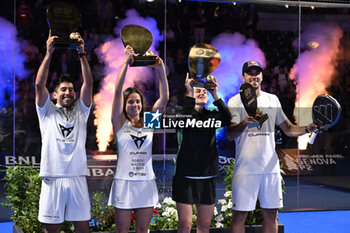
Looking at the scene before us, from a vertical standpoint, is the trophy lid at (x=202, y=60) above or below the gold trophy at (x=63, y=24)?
below

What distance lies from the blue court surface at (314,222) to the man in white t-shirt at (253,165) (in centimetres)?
161

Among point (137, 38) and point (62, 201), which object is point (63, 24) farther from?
point (62, 201)

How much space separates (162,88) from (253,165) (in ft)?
3.72

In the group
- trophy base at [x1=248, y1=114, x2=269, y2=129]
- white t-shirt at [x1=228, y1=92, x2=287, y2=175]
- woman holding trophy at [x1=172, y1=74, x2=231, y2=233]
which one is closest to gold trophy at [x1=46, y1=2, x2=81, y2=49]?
woman holding trophy at [x1=172, y1=74, x2=231, y2=233]

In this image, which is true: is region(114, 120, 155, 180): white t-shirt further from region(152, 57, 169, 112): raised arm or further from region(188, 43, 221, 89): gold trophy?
region(188, 43, 221, 89): gold trophy

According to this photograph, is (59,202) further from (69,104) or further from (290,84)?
(290,84)

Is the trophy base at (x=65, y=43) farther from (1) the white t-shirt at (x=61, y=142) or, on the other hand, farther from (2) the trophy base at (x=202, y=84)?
(2) the trophy base at (x=202, y=84)

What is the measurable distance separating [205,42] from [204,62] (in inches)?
10.4

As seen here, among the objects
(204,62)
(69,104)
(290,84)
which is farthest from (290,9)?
(69,104)

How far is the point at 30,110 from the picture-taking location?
5.73 metres

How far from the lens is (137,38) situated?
14.9 ft

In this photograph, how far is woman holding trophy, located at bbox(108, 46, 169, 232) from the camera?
4328mm

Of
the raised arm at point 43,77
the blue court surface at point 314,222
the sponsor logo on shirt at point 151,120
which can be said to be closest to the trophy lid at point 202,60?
the sponsor logo on shirt at point 151,120

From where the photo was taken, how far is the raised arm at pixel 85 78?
4348 mm
